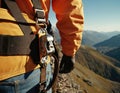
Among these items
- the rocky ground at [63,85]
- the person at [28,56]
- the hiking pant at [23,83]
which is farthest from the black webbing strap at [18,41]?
the rocky ground at [63,85]

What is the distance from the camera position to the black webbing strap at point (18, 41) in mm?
3229

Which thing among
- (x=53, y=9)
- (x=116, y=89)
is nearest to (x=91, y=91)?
(x=116, y=89)

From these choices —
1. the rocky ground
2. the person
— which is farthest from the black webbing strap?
the rocky ground

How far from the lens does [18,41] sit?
338 cm

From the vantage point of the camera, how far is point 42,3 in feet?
13.6

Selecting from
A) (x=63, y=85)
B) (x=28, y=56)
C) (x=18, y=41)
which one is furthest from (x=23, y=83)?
(x=63, y=85)

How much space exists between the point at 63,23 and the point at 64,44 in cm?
38

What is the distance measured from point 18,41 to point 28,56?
1.01 feet

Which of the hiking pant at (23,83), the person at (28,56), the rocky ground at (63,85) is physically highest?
the person at (28,56)

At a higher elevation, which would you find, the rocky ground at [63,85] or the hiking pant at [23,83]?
the hiking pant at [23,83]

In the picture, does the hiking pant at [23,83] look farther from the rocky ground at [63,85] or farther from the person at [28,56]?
the rocky ground at [63,85]

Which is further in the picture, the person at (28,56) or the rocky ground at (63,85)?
the rocky ground at (63,85)

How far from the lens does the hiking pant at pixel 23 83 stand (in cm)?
328

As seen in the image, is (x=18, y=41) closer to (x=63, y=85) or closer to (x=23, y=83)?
(x=23, y=83)
